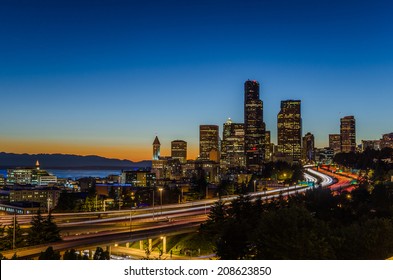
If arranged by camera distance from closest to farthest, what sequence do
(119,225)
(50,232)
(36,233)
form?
(50,232)
(36,233)
(119,225)

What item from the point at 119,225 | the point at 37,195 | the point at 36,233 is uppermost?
the point at 36,233

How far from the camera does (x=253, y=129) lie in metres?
101

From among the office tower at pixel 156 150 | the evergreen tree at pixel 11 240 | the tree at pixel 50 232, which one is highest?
the office tower at pixel 156 150

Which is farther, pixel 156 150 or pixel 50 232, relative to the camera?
pixel 156 150

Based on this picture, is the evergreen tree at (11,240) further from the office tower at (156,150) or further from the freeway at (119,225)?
the office tower at (156,150)

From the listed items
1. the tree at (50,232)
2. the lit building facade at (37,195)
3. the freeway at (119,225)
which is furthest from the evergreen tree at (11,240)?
the lit building facade at (37,195)

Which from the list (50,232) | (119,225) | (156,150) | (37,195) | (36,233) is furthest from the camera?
(156,150)

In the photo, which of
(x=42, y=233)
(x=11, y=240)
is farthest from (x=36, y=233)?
(x=11, y=240)

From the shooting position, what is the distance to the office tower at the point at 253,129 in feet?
316

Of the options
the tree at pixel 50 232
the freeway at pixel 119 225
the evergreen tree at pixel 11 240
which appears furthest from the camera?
the tree at pixel 50 232

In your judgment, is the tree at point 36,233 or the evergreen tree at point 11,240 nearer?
the evergreen tree at point 11,240

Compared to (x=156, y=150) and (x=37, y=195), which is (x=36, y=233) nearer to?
(x=37, y=195)
